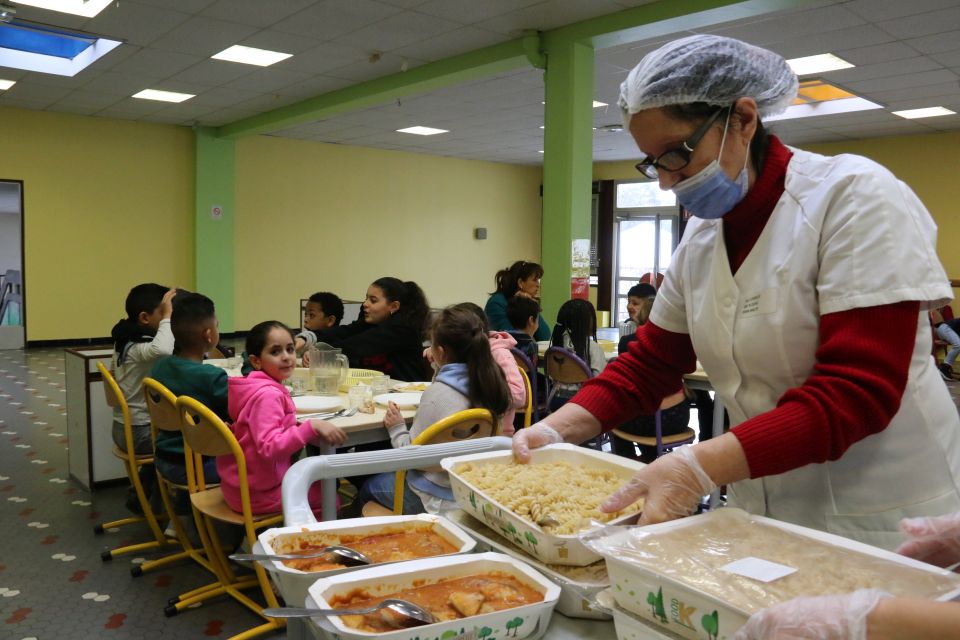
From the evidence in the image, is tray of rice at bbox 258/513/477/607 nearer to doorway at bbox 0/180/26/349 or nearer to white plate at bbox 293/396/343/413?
white plate at bbox 293/396/343/413

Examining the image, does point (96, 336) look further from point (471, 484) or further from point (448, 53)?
point (471, 484)

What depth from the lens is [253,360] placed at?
2922 millimetres

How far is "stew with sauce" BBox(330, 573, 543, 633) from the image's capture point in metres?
0.79

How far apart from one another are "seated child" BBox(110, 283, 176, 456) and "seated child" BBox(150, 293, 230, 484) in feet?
1.49

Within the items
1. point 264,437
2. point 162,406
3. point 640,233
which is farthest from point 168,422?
point 640,233

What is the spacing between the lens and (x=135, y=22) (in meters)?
5.82

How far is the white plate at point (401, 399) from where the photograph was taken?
2889 mm

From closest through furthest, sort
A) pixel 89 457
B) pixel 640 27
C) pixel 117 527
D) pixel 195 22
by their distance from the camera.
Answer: pixel 117 527 < pixel 89 457 < pixel 640 27 < pixel 195 22

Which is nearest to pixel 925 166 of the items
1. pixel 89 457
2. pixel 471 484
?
pixel 89 457

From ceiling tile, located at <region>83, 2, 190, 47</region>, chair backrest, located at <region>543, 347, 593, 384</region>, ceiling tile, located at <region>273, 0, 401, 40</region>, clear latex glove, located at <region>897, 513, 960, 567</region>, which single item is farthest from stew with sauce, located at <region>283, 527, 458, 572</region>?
ceiling tile, located at <region>83, 2, 190, 47</region>

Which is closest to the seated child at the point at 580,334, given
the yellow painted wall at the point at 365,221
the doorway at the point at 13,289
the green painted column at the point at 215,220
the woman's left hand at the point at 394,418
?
the woman's left hand at the point at 394,418

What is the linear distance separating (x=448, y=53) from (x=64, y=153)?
5.54m

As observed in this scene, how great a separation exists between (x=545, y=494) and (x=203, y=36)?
6.13 meters

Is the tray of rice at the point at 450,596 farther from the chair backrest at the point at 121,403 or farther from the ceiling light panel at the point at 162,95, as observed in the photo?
the ceiling light panel at the point at 162,95
